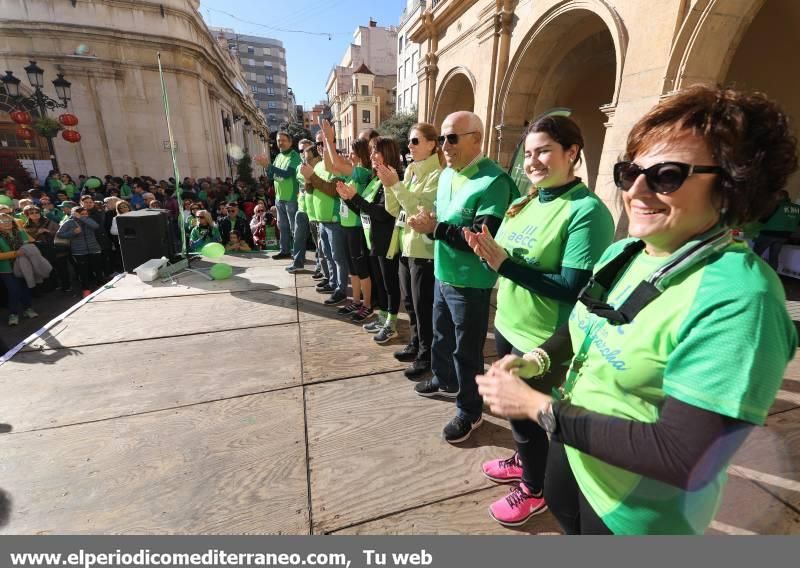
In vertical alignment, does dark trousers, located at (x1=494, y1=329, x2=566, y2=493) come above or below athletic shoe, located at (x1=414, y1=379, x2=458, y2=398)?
above

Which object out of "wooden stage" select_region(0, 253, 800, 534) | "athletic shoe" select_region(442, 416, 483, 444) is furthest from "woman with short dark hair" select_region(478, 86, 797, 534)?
"athletic shoe" select_region(442, 416, 483, 444)

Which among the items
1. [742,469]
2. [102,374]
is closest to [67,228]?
[102,374]

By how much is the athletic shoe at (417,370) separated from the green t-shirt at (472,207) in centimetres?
116

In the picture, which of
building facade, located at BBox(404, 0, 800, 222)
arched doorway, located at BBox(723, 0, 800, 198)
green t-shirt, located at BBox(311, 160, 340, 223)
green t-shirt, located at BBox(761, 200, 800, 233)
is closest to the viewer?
green t-shirt, located at BBox(311, 160, 340, 223)

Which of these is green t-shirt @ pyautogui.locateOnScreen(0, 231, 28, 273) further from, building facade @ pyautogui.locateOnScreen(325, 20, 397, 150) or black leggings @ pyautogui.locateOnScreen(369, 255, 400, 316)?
building facade @ pyautogui.locateOnScreen(325, 20, 397, 150)

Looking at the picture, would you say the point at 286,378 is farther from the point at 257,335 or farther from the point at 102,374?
the point at 102,374

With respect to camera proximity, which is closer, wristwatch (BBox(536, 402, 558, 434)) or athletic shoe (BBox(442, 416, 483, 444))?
wristwatch (BBox(536, 402, 558, 434))

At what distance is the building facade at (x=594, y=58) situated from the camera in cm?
514

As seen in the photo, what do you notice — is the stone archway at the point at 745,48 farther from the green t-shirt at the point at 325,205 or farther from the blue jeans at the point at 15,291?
the blue jeans at the point at 15,291

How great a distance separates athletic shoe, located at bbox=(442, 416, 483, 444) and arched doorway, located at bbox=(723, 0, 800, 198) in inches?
338

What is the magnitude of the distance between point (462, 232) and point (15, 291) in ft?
24.3

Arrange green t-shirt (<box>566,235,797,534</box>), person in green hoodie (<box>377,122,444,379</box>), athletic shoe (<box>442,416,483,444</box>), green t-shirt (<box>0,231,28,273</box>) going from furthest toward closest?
1. green t-shirt (<box>0,231,28,273</box>)
2. person in green hoodie (<box>377,122,444,379</box>)
3. athletic shoe (<box>442,416,483,444</box>)
4. green t-shirt (<box>566,235,797,534</box>)

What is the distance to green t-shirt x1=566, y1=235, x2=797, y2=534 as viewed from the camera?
0.75 m

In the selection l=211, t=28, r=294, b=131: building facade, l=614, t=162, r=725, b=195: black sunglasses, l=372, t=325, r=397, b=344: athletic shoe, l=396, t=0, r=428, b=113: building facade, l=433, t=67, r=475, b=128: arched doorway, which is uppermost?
l=211, t=28, r=294, b=131: building facade
